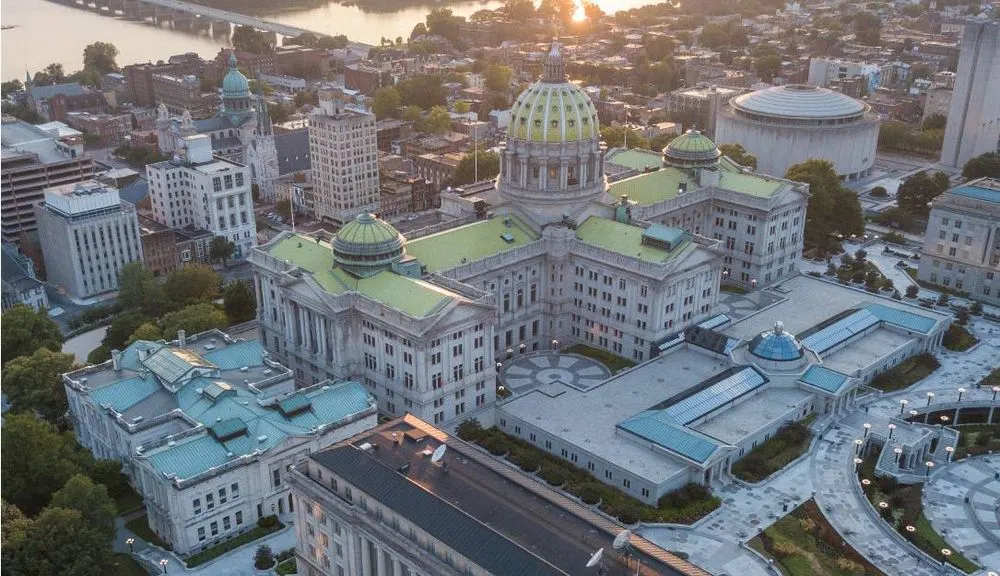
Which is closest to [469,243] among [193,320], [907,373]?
[193,320]

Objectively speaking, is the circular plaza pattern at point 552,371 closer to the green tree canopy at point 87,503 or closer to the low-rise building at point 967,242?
the green tree canopy at point 87,503

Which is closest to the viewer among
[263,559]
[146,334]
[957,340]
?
[263,559]

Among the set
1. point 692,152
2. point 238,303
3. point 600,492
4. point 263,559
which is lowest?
point 263,559

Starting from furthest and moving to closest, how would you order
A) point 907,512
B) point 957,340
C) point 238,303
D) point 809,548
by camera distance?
point 238,303, point 957,340, point 907,512, point 809,548

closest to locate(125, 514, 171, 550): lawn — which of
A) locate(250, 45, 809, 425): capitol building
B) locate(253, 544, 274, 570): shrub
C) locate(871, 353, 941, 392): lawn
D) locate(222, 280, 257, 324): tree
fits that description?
locate(253, 544, 274, 570): shrub

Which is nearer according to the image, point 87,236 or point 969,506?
point 969,506

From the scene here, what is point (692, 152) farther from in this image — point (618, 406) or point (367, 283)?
point (367, 283)

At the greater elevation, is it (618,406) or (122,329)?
(122,329)

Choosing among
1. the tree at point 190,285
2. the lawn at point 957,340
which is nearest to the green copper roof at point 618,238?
the lawn at point 957,340
